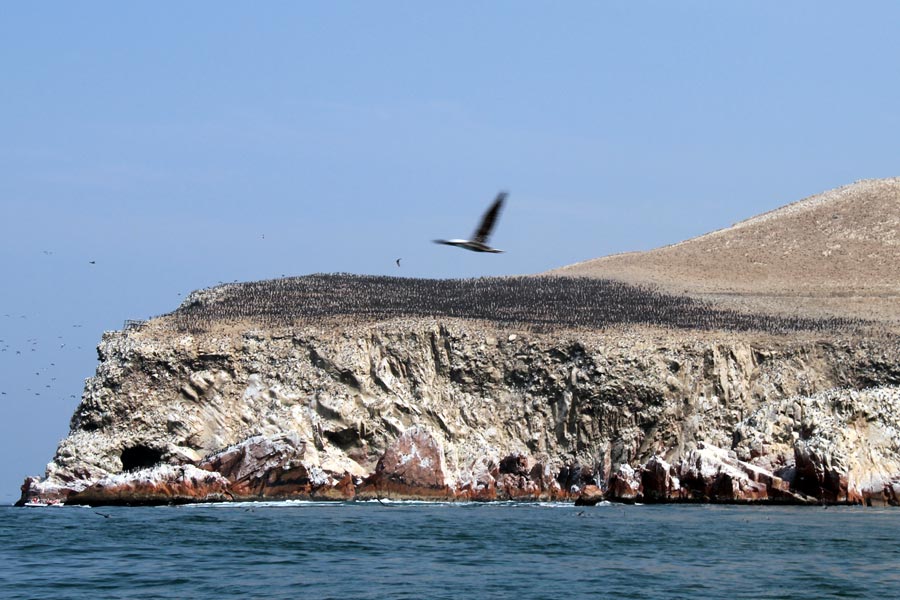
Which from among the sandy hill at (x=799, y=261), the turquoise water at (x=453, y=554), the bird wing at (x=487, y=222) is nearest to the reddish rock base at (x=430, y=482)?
the turquoise water at (x=453, y=554)

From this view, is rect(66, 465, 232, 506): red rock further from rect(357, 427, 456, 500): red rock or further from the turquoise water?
rect(357, 427, 456, 500): red rock

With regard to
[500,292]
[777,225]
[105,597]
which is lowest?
[105,597]

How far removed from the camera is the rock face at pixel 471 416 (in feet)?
219

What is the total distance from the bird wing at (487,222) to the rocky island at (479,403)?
136 ft

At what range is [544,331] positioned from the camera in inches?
3364

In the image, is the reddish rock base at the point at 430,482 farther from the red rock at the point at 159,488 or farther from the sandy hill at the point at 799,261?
the sandy hill at the point at 799,261

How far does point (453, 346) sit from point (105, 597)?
49526mm

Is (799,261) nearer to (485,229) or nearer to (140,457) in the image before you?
(140,457)

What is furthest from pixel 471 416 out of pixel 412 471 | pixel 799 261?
pixel 799 261

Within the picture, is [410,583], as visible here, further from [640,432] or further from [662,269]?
[662,269]

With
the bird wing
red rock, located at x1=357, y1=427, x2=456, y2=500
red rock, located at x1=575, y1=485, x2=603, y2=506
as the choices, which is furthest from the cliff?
the bird wing

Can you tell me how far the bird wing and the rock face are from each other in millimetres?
42000

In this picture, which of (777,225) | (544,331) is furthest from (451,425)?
(777,225)

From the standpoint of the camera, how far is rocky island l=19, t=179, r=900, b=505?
66.9 metres
